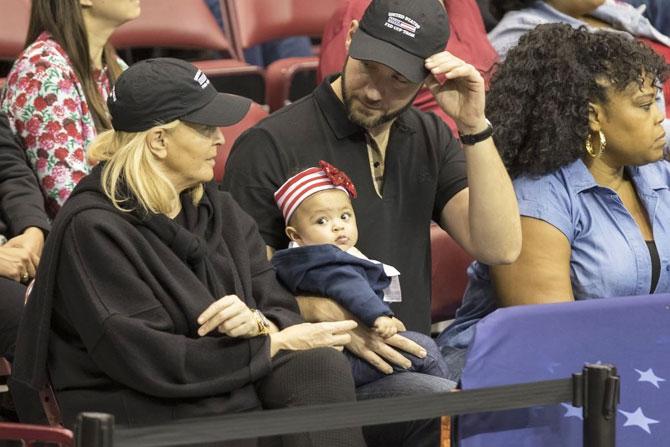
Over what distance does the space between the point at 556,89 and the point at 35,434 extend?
1641 millimetres

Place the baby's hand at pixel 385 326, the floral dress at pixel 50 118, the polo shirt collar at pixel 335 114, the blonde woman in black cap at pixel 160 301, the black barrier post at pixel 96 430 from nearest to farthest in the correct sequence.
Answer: the black barrier post at pixel 96 430 < the blonde woman in black cap at pixel 160 301 < the baby's hand at pixel 385 326 < the polo shirt collar at pixel 335 114 < the floral dress at pixel 50 118

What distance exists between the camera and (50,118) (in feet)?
11.8

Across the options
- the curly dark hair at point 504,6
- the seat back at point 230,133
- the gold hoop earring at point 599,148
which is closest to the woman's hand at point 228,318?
the gold hoop earring at point 599,148

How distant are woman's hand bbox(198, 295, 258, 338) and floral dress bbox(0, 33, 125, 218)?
1029 millimetres

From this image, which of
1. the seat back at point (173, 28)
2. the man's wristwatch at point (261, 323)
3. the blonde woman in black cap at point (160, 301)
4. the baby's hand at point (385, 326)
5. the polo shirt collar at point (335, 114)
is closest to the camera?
the blonde woman in black cap at point (160, 301)

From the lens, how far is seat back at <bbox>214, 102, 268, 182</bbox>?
163 inches

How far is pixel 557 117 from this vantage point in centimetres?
340

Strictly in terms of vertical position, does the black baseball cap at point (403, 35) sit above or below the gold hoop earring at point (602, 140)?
above

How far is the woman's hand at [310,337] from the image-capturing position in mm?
2854

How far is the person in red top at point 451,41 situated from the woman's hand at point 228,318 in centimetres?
167

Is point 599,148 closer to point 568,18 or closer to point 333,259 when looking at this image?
point 333,259

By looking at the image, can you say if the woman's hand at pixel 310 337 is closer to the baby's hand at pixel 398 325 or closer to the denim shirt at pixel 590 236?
the baby's hand at pixel 398 325

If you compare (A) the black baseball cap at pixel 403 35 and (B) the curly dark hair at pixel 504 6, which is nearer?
(A) the black baseball cap at pixel 403 35

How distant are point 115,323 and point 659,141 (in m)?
1.59
